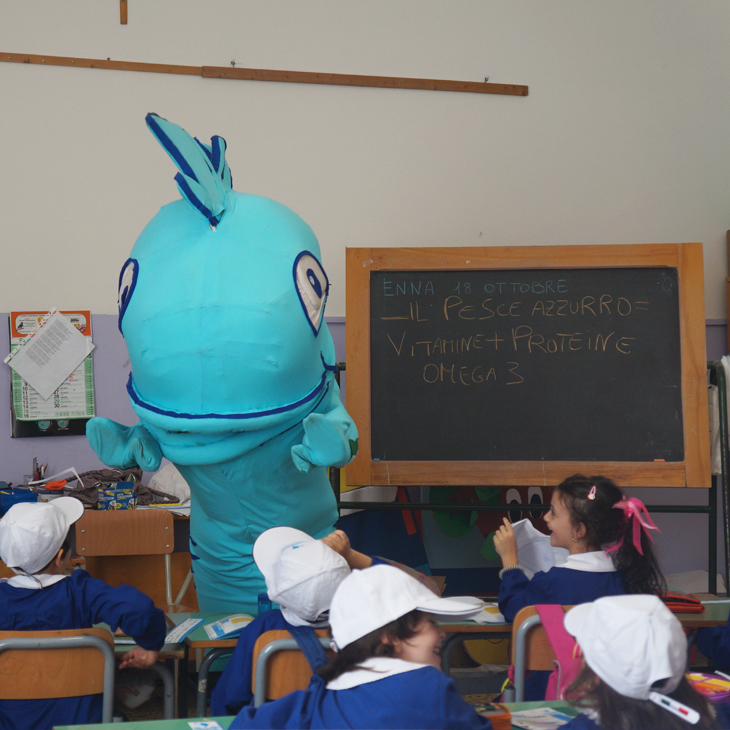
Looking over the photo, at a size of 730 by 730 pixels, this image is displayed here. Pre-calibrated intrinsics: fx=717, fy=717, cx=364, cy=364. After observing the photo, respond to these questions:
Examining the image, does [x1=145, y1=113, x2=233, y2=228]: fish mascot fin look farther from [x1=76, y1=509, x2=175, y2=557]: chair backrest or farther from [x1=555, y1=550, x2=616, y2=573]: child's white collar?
[x1=76, y1=509, x2=175, y2=557]: chair backrest

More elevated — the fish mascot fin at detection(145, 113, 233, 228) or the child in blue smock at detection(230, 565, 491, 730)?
the fish mascot fin at detection(145, 113, 233, 228)

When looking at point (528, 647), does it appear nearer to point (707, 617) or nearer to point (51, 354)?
point (707, 617)

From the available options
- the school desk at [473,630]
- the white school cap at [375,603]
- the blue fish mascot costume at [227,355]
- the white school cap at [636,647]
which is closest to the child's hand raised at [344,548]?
the blue fish mascot costume at [227,355]

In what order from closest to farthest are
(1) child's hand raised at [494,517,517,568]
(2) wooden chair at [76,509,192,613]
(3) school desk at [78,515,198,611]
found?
(1) child's hand raised at [494,517,517,568] → (2) wooden chair at [76,509,192,613] → (3) school desk at [78,515,198,611]

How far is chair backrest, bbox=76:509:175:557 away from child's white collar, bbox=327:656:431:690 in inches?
85.4

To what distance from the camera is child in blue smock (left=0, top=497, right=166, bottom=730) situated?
1.95 meters

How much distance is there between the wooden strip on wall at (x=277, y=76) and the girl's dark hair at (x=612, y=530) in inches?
117

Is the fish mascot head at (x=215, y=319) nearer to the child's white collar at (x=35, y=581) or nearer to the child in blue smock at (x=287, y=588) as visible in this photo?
the child in blue smock at (x=287, y=588)

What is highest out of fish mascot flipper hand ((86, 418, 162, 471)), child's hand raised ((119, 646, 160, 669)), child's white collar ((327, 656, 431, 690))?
fish mascot flipper hand ((86, 418, 162, 471))

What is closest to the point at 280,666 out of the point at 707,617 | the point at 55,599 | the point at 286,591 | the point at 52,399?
the point at 286,591

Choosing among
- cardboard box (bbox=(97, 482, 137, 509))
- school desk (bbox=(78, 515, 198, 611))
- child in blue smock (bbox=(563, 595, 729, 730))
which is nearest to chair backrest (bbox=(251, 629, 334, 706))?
child in blue smock (bbox=(563, 595, 729, 730))

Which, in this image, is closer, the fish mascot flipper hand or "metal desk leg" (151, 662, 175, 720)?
"metal desk leg" (151, 662, 175, 720)

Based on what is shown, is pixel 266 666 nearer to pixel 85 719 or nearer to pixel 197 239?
pixel 85 719

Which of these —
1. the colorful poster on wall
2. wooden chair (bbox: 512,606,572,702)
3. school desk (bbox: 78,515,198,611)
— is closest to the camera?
wooden chair (bbox: 512,606,572,702)
